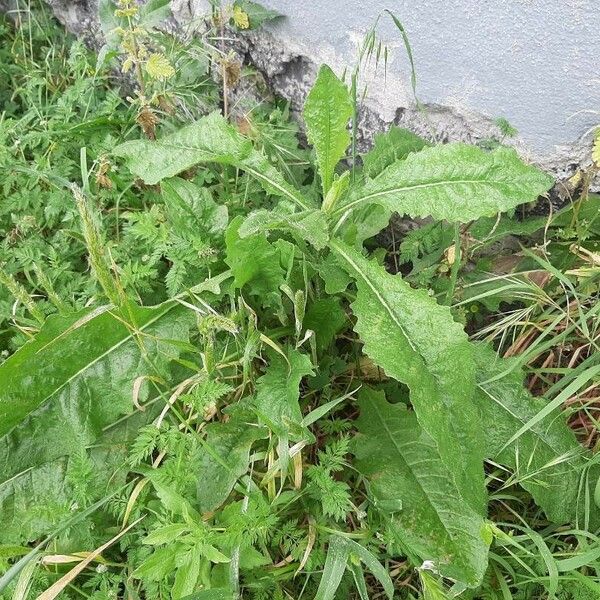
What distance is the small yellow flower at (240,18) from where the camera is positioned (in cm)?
223

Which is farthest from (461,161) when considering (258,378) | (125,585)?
(125,585)

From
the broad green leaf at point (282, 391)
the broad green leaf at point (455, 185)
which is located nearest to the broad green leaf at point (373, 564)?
the broad green leaf at point (282, 391)

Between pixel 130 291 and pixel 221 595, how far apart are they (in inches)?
36.2

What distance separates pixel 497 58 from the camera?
195 cm

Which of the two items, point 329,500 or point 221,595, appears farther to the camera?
point 329,500

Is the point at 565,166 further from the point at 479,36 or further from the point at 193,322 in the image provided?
the point at 193,322

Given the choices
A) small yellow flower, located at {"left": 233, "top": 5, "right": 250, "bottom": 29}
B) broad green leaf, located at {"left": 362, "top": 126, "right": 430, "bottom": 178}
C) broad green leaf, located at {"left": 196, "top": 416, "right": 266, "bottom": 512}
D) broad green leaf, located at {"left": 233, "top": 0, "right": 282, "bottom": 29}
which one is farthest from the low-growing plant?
broad green leaf, located at {"left": 233, "top": 0, "right": 282, "bottom": 29}

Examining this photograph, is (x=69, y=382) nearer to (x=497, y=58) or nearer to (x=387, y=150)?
(x=387, y=150)

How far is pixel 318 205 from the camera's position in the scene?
217 centimetres

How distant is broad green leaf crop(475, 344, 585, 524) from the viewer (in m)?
1.73

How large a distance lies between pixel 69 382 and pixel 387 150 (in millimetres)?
1138

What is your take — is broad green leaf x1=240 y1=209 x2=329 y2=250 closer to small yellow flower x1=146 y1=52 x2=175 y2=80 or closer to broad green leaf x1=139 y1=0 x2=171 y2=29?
small yellow flower x1=146 y1=52 x2=175 y2=80

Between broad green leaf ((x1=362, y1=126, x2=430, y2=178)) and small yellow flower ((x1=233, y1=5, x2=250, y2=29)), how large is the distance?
0.62 m

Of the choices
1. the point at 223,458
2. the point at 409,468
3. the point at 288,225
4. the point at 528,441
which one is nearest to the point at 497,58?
the point at 288,225
